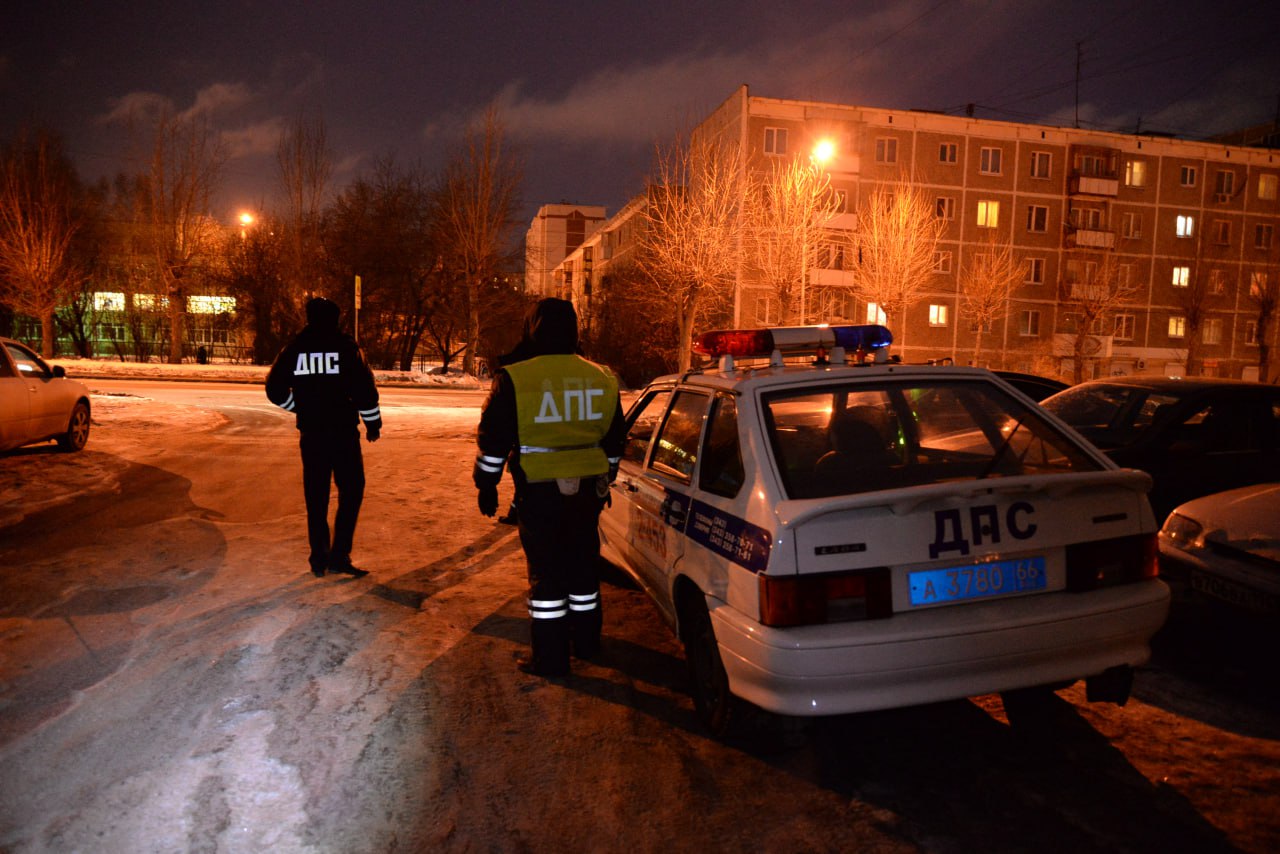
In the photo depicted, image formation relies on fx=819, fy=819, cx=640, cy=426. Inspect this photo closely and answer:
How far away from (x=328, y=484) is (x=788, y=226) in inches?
995

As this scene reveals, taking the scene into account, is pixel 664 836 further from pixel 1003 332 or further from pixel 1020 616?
pixel 1003 332

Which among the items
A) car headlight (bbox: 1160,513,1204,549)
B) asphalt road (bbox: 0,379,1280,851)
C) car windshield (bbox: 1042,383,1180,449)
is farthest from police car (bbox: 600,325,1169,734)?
car windshield (bbox: 1042,383,1180,449)

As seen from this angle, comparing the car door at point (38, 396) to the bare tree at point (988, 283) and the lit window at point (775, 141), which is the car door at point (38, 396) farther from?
the bare tree at point (988, 283)

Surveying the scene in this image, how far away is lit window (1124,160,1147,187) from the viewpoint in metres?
47.2

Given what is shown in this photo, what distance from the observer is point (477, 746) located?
3.43 meters

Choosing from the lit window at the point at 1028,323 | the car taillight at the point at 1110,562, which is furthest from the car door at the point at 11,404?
the lit window at the point at 1028,323

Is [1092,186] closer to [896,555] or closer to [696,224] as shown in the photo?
[696,224]

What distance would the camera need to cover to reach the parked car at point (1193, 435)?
5.88 m

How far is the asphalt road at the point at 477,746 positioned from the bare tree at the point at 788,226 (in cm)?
2431

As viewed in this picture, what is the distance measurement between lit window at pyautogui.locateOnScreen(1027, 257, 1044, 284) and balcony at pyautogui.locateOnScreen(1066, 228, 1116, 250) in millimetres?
1978

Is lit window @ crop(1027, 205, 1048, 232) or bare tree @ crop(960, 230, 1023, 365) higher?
lit window @ crop(1027, 205, 1048, 232)

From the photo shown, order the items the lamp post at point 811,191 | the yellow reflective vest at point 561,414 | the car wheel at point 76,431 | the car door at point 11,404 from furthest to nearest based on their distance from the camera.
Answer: the lamp post at point 811,191, the car wheel at point 76,431, the car door at point 11,404, the yellow reflective vest at point 561,414

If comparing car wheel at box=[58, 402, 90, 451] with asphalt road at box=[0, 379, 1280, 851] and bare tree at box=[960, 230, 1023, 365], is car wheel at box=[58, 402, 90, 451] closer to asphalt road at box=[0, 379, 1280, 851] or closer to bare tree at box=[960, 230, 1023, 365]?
asphalt road at box=[0, 379, 1280, 851]

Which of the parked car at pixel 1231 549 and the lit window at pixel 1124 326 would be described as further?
the lit window at pixel 1124 326
